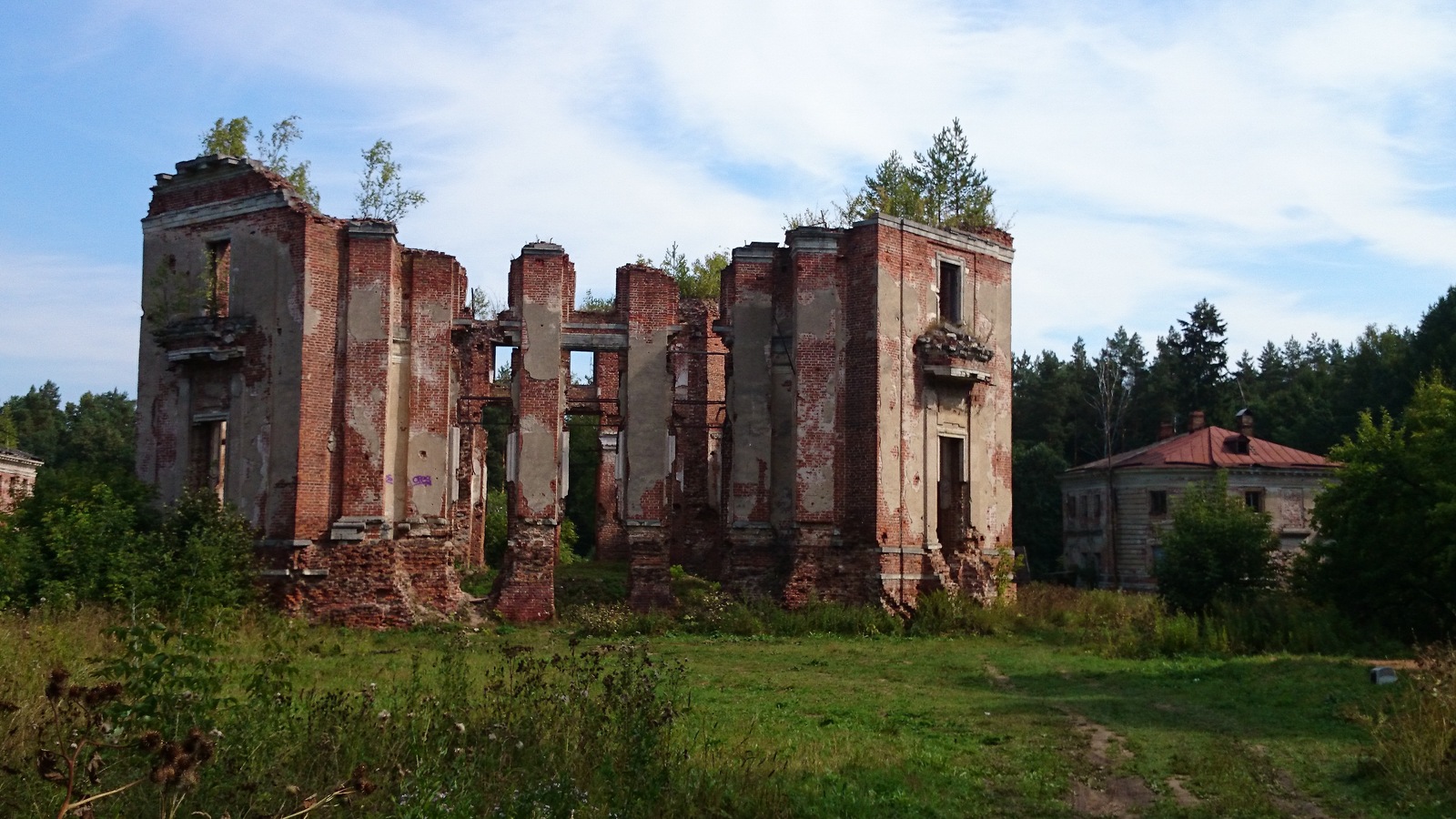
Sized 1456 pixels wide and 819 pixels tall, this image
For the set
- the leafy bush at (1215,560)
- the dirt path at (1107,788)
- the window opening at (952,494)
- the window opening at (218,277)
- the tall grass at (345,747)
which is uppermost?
the window opening at (218,277)

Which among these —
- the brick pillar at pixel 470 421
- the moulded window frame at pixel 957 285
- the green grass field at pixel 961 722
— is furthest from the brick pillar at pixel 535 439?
the moulded window frame at pixel 957 285

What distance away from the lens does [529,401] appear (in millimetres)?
24359

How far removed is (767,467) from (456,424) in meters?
6.15

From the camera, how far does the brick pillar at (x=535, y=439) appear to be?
77.8ft

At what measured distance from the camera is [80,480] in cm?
2255

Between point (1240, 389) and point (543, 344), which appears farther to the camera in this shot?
point (1240, 389)

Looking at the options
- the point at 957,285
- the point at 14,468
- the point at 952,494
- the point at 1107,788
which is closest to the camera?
the point at 1107,788

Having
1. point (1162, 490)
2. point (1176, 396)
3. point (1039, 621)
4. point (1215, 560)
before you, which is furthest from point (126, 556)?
point (1176, 396)

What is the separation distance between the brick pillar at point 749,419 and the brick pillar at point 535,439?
331 centimetres

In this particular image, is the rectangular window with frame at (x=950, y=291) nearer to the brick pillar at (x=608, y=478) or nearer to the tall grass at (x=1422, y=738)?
the brick pillar at (x=608, y=478)

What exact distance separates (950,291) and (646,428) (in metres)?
6.81

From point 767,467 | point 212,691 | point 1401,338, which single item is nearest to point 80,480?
point 767,467

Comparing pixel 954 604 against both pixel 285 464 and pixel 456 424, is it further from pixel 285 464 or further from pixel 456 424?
pixel 285 464

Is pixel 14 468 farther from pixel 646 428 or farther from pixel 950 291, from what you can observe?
pixel 950 291
